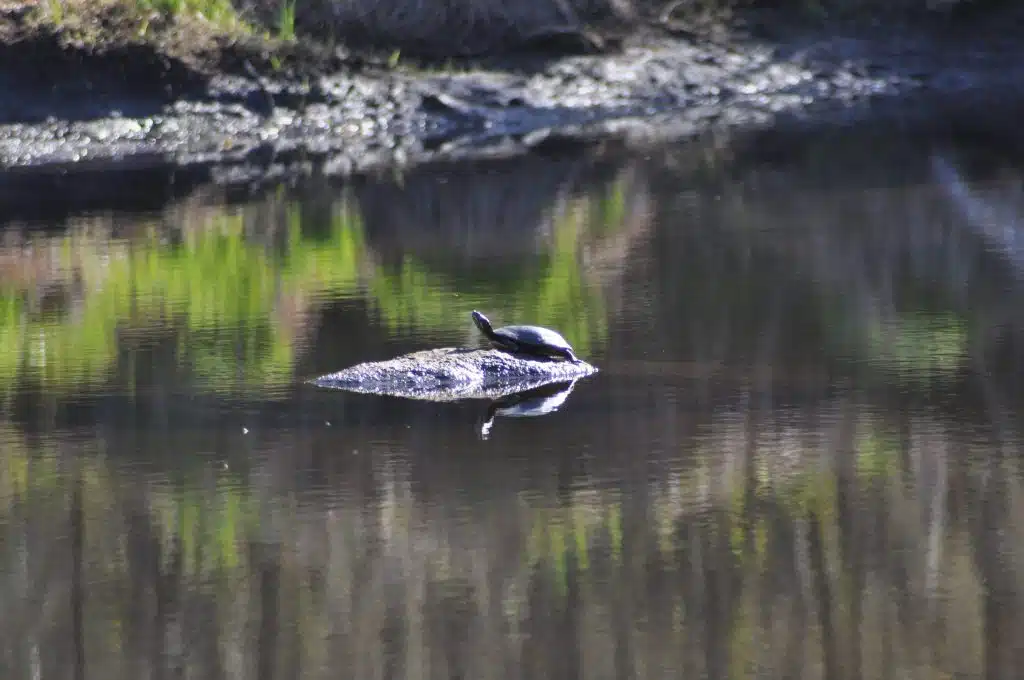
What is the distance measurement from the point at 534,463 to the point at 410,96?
14481mm

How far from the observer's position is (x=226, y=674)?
4.46 meters

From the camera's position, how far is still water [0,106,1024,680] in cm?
461

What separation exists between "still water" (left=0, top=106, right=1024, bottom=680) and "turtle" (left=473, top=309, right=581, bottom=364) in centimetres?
22

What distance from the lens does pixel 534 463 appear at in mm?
6156

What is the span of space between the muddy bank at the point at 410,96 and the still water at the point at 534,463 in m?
6.48

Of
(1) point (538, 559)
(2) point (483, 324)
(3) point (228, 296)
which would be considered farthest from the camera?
(3) point (228, 296)

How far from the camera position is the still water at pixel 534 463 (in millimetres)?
4609

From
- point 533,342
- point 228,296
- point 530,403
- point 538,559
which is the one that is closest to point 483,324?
point 533,342

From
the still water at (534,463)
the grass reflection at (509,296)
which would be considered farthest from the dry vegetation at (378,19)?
the grass reflection at (509,296)

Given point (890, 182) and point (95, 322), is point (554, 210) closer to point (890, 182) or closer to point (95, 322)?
point (890, 182)

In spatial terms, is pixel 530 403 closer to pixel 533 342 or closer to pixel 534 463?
pixel 533 342

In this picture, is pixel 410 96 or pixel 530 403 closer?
pixel 530 403

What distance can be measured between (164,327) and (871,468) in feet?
14.3

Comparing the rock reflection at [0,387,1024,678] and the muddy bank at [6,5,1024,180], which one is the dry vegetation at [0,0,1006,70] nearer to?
the muddy bank at [6,5,1024,180]
